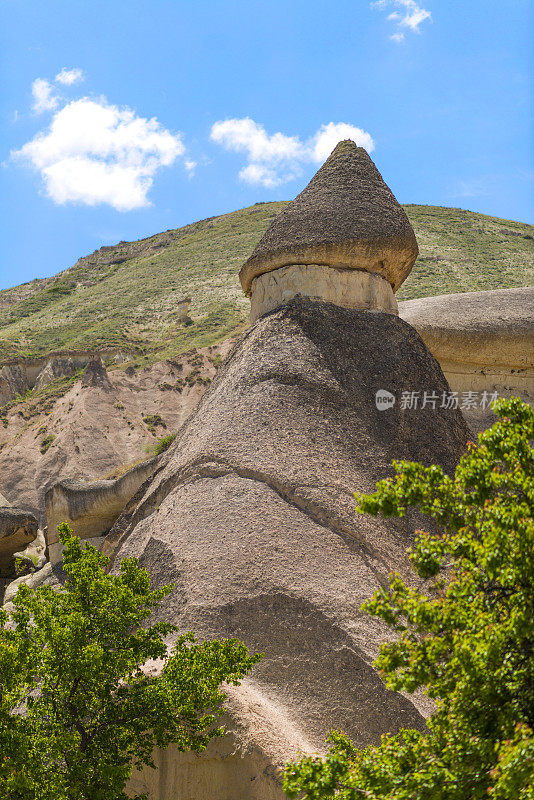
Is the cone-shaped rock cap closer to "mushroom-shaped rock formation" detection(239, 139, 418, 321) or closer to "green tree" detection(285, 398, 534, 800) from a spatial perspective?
"mushroom-shaped rock formation" detection(239, 139, 418, 321)

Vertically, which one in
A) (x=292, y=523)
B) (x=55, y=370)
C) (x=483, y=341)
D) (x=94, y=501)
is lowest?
(x=94, y=501)

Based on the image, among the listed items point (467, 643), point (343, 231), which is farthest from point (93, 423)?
point (467, 643)

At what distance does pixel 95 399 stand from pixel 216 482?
81.9 feet

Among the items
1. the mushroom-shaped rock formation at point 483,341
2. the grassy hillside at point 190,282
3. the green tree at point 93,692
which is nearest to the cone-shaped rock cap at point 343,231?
the mushroom-shaped rock formation at point 483,341

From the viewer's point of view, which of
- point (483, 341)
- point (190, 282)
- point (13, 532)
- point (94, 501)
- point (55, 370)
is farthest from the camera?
point (190, 282)

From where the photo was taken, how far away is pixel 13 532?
58.4 ft

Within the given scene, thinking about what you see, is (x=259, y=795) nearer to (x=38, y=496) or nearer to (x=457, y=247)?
(x=38, y=496)

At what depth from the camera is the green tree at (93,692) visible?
15.1ft

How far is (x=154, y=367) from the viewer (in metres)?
35.5

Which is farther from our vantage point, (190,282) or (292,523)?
(190,282)

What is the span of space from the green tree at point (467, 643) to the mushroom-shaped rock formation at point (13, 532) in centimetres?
1511

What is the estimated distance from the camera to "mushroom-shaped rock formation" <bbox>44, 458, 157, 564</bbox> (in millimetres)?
13308

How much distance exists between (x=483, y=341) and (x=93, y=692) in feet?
33.8

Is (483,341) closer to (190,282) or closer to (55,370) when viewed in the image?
(55,370)
